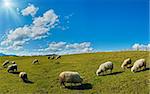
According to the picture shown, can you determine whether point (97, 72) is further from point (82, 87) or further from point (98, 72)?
point (82, 87)

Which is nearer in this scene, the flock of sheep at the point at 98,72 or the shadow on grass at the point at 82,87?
the shadow on grass at the point at 82,87

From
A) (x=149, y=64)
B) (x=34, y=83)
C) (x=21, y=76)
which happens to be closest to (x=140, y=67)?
(x=149, y=64)

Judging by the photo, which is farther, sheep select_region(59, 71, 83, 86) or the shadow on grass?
sheep select_region(59, 71, 83, 86)

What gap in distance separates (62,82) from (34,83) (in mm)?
5848

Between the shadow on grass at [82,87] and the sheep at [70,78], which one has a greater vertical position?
the sheep at [70,78]

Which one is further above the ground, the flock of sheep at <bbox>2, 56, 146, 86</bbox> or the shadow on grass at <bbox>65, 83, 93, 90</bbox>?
the flock of sheep at <bbox>2, 56, 146, 86</bbox>

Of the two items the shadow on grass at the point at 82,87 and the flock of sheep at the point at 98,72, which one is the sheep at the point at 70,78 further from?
the shadow on grass at the point at 82,87

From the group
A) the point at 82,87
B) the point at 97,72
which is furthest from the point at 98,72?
the point at 82,87

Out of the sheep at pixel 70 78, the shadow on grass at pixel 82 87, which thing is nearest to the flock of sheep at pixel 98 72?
the sheep at pixel 70 78

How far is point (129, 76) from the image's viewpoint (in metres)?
37.9

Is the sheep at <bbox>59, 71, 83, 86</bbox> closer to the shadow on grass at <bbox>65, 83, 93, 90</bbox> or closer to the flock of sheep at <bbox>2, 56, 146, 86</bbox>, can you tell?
the flock of sheep at <bbox>2, 56, 146, 86</bbox>

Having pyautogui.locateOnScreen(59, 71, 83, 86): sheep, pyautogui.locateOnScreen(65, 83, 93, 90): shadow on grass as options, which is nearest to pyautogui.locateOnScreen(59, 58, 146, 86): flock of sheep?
pyautogui.locateOnScreen(59, 71, 83, 86): sheep

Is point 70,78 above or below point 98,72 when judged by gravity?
below

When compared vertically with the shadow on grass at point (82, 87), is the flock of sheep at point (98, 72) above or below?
above
